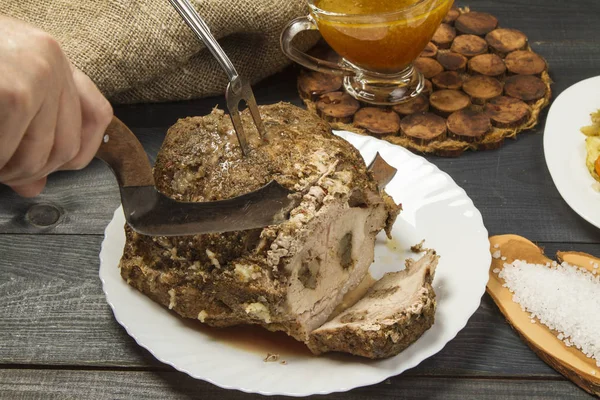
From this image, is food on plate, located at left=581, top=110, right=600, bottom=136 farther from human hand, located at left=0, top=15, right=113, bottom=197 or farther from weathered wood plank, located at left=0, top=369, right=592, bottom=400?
human hand, located at left=0, top=15, right=113, bottom=197

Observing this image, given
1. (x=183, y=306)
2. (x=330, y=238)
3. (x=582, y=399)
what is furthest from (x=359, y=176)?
(x=582, y=399)

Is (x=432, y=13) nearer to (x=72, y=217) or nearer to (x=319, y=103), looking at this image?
(x=319, y=103)

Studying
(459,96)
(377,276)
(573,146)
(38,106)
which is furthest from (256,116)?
(573,146)

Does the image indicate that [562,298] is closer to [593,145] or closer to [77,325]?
[593,145]

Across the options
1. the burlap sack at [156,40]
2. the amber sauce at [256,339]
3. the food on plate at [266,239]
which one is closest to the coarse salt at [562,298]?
the food on plate at [266,239]

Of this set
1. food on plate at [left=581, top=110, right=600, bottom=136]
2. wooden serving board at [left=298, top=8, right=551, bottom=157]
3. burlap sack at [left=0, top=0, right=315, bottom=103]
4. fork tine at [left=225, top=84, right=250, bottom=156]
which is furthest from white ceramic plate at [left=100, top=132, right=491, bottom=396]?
burlap sack at [left=0, top=0, right=315, bottom=103]

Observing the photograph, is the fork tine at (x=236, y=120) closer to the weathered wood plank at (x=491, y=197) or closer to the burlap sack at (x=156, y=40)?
the weathered wood plank at (x=491, y=197)
